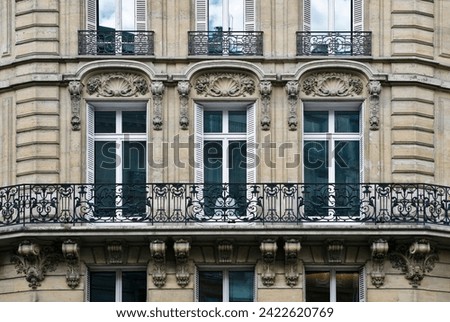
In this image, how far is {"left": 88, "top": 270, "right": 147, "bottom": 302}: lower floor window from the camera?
4516 centimetres

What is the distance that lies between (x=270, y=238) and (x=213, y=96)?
298 centimetres

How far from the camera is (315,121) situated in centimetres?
4606

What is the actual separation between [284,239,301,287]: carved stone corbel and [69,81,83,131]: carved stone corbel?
446cm

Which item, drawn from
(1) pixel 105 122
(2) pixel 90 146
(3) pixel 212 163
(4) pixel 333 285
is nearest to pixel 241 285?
(4) pixel 333 285

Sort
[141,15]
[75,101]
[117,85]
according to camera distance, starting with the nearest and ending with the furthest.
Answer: [75,101] → [117,85] → [141,15]

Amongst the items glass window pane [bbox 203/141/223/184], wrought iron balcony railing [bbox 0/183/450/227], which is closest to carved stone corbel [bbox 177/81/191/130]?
glass window pane [bbox 203/141/223/184]

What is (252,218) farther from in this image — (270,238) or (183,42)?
(183,42)

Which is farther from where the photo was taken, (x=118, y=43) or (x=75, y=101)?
(x=118, y=43)

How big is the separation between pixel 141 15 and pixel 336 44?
11.9ft

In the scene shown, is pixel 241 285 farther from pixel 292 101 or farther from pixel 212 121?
pixel 292 101

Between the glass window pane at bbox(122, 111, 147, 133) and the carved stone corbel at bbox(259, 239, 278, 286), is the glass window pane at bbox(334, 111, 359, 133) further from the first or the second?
the glass window pane at bbox(122, 111, 147, 133)

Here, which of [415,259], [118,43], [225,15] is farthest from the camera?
[225,15]

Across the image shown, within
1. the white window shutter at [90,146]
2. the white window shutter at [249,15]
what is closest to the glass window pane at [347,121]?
the white window shutter at [249,15]
